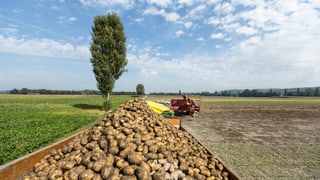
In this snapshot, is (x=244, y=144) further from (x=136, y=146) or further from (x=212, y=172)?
(x=136, y=146)

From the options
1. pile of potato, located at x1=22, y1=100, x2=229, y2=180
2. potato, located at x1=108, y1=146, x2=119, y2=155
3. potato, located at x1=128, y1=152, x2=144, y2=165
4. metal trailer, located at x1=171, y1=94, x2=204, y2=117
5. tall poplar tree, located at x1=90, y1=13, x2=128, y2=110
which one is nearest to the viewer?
pile of potato, located at x1=22, y1=100, x2=229, y2=180

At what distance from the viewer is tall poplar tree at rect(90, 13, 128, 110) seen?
56.2 feet

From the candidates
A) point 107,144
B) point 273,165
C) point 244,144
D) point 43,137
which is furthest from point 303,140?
point 43,137

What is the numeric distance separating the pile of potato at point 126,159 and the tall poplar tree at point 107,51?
1415cm

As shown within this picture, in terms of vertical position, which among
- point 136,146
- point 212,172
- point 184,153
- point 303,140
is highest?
point 136,146

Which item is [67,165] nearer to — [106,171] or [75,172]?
[75,172]

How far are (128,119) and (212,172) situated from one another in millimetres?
1972

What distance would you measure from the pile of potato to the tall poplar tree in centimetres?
1415

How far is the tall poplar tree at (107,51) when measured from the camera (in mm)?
17141

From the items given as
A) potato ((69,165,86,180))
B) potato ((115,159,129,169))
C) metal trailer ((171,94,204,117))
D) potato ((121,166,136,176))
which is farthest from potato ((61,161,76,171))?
metal trailer ((171,94,204,117))

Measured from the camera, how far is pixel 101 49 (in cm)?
1745

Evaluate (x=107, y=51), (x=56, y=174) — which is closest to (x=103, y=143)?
(x=56, y=174)

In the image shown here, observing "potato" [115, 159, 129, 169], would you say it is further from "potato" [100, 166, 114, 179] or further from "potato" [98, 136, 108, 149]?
Answer: "potato" [98, 136, 108, 149]

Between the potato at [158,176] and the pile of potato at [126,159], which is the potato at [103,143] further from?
the potato at [158,176]
